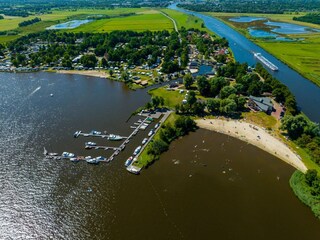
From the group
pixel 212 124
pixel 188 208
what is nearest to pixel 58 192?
pixel 188 208

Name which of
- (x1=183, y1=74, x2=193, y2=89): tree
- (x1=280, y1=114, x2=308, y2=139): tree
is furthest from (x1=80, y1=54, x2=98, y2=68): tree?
(x1=280, y1=114, x2=308, y2=139): tree

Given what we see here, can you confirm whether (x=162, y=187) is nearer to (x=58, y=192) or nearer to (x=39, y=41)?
(x=58, y=192)

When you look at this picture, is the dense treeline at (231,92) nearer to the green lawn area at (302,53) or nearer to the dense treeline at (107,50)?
the green lawn area at (302,53)

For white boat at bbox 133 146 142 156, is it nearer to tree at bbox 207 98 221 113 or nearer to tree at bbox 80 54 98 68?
tree at bbox 207 98 221 113

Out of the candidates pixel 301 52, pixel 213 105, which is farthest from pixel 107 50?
→ pixel 301 52

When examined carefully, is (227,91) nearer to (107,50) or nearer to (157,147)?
(157,147)
